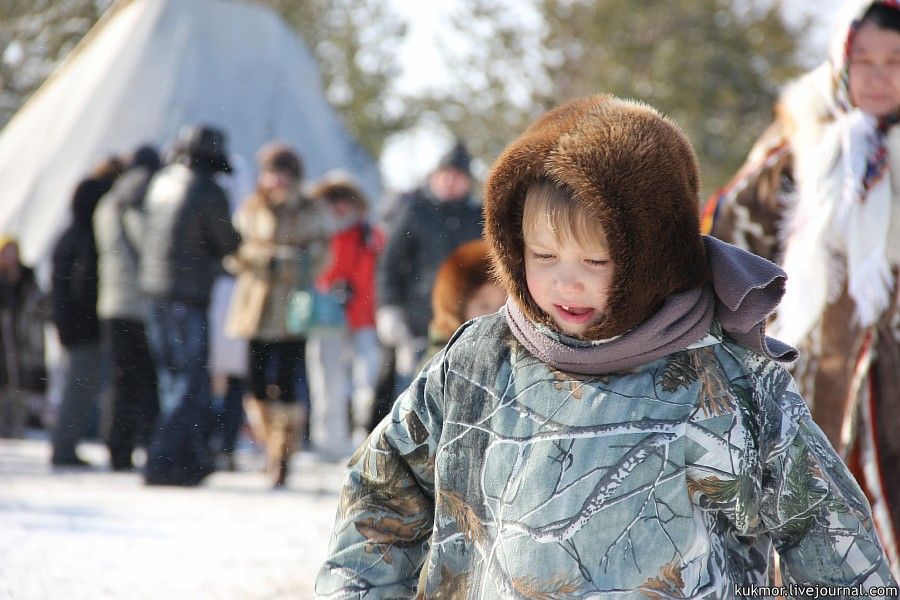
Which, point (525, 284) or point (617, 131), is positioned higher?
point (617, 131)

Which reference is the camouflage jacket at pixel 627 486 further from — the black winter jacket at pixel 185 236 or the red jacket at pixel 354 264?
the red jacket at pixel 354 264

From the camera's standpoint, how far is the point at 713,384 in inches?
64.9

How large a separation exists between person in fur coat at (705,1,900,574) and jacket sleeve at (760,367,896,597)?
4.06 ft

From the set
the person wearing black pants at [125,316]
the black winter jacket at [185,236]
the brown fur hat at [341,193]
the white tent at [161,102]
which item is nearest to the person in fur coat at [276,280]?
the black winter jacket at [185,236]

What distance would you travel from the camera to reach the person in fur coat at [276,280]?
5801 mm

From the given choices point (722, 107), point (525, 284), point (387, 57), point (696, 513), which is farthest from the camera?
point (387, 57)

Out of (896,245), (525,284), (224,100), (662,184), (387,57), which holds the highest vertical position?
(662,184)

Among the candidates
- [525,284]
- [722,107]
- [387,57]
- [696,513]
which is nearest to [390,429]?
[525,284]

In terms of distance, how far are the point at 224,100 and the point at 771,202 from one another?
10.3 m

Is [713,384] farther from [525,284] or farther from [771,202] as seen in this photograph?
[771,202]

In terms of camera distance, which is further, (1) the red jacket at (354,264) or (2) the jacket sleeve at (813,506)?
(1) the red jacket at (354,264)

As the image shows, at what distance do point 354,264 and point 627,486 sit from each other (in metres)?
5.09

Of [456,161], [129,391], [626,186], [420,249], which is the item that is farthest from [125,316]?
[626,186]

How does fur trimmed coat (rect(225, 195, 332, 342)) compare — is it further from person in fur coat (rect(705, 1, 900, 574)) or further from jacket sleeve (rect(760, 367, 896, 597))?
jacket sleeve (rect(760, 367, 896, 597))
